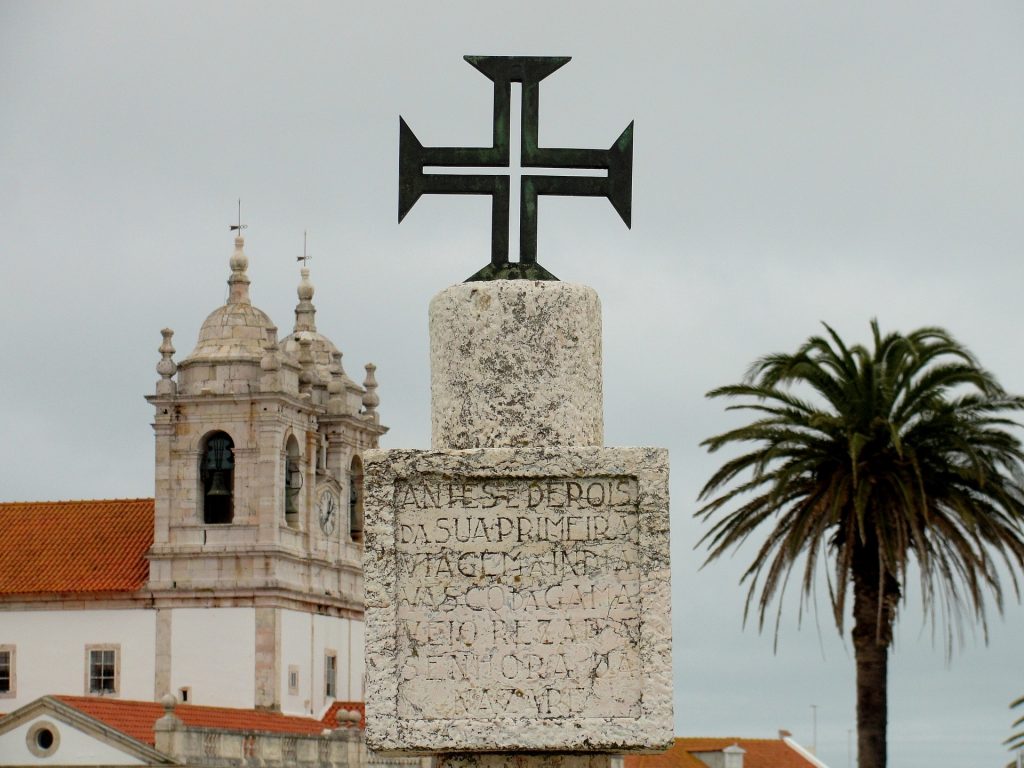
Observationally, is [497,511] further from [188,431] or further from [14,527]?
[14,527]

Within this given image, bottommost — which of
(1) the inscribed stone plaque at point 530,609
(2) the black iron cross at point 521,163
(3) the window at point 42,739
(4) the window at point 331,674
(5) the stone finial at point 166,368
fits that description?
(1) the inscribed stone plaque at point 530,609

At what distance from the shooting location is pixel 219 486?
62.6 meters

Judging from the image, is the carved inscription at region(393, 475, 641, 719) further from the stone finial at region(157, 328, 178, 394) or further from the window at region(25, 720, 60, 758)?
the stone finial at region(157, 328, 178, 394)

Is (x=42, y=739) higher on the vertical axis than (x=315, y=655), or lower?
lower

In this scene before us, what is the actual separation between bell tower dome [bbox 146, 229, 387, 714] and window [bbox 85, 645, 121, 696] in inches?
50.7

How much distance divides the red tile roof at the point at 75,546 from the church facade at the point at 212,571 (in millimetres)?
60

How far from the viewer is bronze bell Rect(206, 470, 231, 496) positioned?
6244 cm

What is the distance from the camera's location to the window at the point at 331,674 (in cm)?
6325

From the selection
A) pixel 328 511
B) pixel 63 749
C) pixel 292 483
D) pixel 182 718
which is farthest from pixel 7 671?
pixel 63 749

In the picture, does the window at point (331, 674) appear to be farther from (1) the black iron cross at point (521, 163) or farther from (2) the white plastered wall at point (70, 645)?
(1) the black iron cross at point (521, 163)

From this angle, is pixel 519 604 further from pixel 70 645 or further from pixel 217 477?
pixel 70 645

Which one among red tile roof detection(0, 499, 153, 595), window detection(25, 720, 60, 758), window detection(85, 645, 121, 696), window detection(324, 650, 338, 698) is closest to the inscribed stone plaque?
window detection(25, 720, 60, 758)

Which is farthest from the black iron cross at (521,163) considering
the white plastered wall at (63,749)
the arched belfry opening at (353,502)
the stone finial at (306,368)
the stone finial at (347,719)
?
the arched belfry opening at (353,502)

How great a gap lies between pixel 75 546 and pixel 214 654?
572cm
